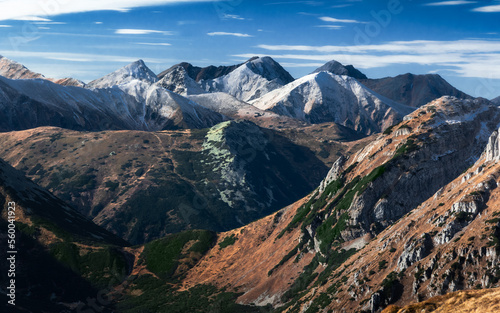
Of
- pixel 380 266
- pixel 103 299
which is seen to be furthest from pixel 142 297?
pixel 380 266

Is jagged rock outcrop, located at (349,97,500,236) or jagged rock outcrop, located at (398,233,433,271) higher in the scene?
jagged rock outcrop, located at (349,97,500,236)

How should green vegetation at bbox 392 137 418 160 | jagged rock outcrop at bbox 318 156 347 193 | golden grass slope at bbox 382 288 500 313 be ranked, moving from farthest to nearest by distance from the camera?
jagged rock outcrop at bbox 318 156 347 193 < green vegetation at bbox 392 137 418 160 < golden grass slope at bbox 382 288 500 313

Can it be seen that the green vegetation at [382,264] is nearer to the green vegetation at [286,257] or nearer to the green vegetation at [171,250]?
the green vegetation at [286,257]

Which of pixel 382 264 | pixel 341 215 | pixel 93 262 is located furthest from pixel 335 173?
pixel 93 262

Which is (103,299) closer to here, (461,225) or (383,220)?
(383,220)

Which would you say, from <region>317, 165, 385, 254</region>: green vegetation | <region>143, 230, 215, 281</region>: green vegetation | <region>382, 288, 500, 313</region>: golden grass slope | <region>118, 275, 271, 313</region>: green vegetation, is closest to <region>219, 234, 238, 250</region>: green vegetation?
<region>143, 230, 215, 281</region>: green vegetation

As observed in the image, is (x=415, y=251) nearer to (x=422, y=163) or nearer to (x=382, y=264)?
(x=382, y=264)

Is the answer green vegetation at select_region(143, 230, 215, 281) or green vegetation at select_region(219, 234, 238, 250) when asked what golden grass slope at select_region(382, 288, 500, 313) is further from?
green vegetation at select_region(143, 230, 215, 281)

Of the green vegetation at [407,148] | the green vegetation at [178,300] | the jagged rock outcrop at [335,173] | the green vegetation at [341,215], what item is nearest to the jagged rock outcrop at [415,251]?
the green vegetation at [341,215]
